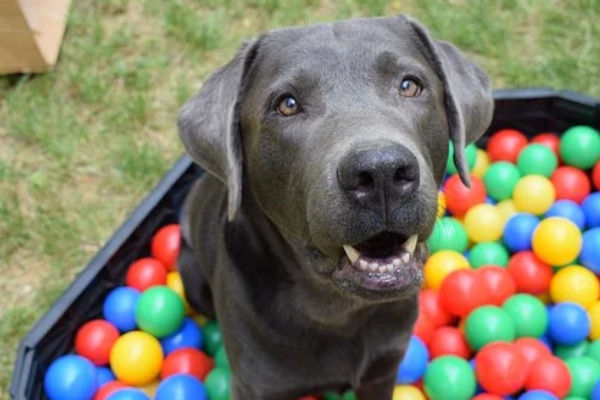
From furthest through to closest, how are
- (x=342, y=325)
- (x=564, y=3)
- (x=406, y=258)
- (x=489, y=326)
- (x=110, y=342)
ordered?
(x=564, y=3), (x=110, y=342), (x=489, y=326), (x=342, y=325), (x=406, y=258)

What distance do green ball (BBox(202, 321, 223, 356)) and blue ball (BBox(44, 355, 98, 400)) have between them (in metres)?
0.54

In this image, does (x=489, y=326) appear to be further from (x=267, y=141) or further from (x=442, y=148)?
(x=267, y=141)

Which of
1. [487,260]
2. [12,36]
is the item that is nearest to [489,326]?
[487,260]

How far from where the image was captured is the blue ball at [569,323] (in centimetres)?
352

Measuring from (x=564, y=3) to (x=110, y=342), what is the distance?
11.2 feet

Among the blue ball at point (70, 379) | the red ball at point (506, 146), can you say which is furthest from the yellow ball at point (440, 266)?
the blue ball at point (70, 379)

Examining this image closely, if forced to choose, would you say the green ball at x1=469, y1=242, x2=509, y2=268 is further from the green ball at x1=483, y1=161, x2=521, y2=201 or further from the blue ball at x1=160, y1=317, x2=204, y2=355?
the blue ball at x1=160, y1=317, x2=204, y2=355

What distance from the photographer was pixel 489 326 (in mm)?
3457

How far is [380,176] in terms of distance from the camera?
1.98m

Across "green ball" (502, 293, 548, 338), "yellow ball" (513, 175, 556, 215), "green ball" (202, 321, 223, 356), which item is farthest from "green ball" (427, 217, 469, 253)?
"green ball" (202, 321, 223, 356)

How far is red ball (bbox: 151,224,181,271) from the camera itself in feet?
13.1

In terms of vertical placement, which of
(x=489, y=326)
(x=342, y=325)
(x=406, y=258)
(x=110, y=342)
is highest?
(x=406, y=258)

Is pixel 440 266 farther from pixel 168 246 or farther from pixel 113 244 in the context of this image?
pixel 113 244

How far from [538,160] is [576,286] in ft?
2.48
